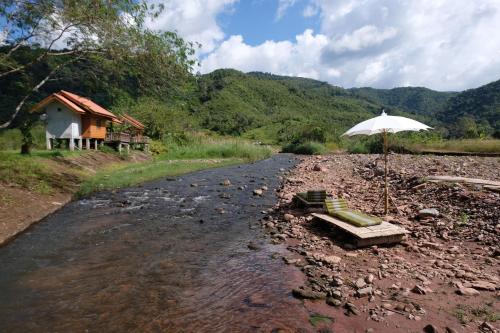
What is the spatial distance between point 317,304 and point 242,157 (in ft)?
104

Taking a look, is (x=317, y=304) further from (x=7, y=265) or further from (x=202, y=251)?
(x=7, y=265)

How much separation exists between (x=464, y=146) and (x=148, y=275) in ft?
110

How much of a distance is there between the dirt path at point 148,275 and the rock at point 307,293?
0.16 metres

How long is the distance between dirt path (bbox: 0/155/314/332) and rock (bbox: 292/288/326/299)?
16cm

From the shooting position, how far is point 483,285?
20.1 feet

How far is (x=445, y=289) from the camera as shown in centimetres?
616

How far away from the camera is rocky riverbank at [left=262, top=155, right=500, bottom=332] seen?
17.8ft

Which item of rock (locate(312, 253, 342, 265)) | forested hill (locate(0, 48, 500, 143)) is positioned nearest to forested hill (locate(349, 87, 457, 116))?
forested hill (locate(0, 48, 500, 143))

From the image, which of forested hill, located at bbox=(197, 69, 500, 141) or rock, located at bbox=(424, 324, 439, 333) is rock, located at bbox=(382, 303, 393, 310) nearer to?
rock, located at bbox=(424, 324, 439, 333)

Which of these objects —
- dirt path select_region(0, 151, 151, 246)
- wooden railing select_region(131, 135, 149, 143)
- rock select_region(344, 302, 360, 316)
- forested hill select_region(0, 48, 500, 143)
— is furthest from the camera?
wooden railing select_region(131, 135, 149, 143)

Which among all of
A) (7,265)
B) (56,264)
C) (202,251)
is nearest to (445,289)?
(202,251)

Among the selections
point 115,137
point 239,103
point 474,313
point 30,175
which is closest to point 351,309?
point 474,313

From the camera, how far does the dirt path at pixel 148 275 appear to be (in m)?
5.66

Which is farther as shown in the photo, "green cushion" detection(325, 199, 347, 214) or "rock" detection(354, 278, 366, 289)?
"green cushion" detection(325, 199, 347, 214)
